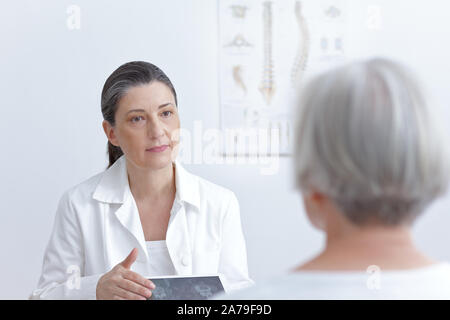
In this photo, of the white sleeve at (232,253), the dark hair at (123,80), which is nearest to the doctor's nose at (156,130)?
the dark hair at (123,80)

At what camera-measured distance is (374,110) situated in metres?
0.67

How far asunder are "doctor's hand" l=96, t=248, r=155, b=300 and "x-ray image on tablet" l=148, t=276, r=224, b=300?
0.02m

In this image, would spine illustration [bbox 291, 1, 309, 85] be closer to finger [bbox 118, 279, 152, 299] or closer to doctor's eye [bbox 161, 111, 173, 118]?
doctor's eye [bbox 161, 111, 173, 118]

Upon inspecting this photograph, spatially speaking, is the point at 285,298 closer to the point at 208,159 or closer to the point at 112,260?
the point at 112,260

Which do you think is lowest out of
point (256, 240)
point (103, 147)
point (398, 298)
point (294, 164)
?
point (256, 240)

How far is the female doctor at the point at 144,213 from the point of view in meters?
1.69

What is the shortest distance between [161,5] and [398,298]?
203 cm

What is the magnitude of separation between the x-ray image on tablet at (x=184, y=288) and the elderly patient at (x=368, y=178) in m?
0.63

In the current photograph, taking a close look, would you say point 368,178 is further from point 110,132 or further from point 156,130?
point 110,132

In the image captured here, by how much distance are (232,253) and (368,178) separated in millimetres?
1093

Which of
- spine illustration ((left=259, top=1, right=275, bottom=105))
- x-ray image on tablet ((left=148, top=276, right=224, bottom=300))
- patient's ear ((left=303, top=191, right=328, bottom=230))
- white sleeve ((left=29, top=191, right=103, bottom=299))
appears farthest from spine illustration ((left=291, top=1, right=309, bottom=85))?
patient's ear ((left=303, top=191, right=328, bottom=230))

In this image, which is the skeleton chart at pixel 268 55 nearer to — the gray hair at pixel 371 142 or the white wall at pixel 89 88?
the white wall at pixel 89 88

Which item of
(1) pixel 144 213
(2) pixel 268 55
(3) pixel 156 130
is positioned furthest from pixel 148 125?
(2) pixel 268 55
